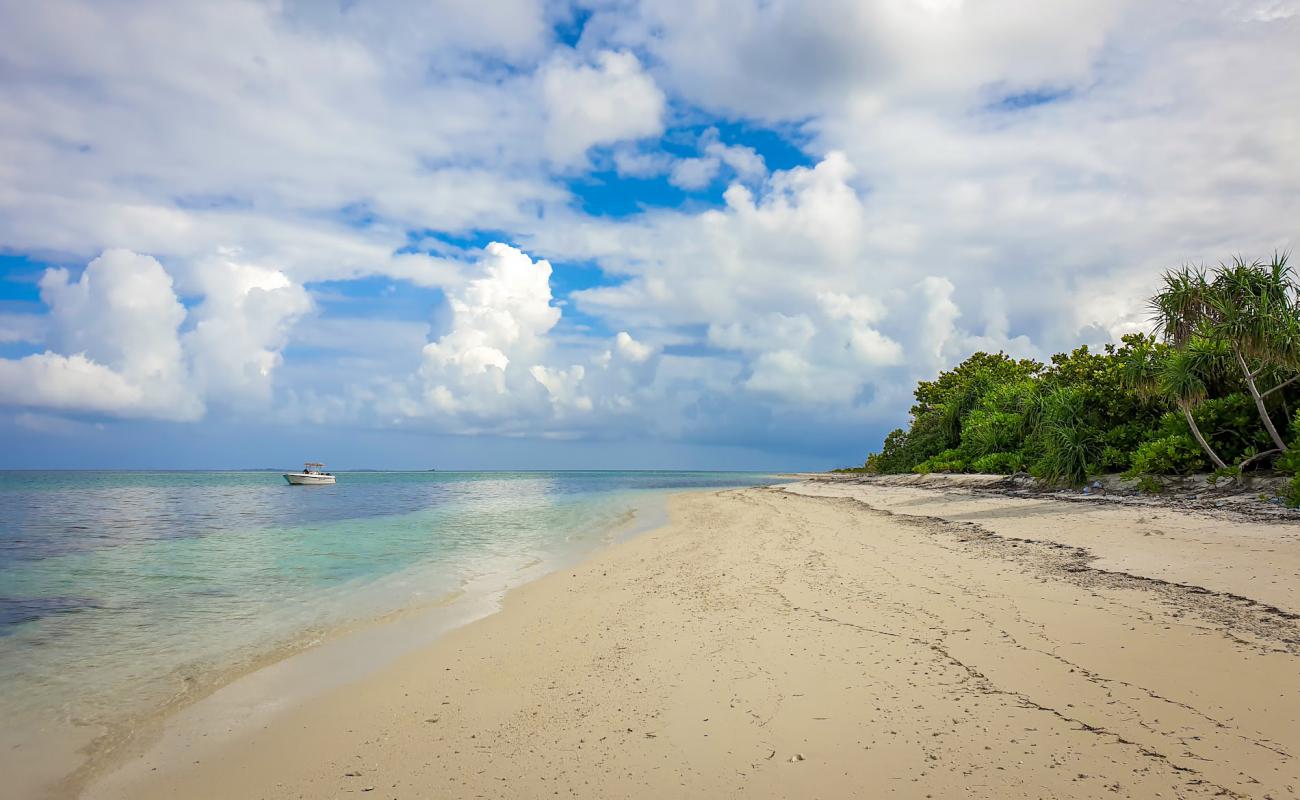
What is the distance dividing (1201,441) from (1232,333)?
10.3 ft

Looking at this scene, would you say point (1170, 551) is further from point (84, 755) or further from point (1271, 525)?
point (84, 755)

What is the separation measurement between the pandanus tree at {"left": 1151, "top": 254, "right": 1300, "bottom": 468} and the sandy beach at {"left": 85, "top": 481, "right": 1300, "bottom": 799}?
31.0 feet

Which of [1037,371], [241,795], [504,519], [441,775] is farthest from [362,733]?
[1037,371]

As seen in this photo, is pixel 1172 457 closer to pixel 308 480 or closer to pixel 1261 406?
pixel 1261 406

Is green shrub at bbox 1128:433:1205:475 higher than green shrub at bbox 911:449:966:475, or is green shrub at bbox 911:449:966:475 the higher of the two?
green shrub at bbox 1128:433:1205:475

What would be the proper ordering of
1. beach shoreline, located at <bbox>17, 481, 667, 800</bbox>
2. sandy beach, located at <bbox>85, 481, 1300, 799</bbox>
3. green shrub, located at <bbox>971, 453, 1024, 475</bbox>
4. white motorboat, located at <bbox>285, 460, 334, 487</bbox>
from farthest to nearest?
1. white motorboat, located at <bbox>285, 460, 334, 487</bbox>
2. green shrub, located at <bbox>971, 453, 1024, 475</bbox>
3. beach shoreline, located at <bbox>17, 481, 667, 800</bbox>
4. sandy beach, located at <bbox>85, 481, 1300, 799</bbox>

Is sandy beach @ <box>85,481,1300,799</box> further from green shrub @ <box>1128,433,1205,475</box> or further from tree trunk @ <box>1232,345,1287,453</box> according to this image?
green shrub @ <box>1128,433,1205,475</box>

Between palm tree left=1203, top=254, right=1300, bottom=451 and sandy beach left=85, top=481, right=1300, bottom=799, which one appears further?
palm tree left=1203, top=254, right=1300, bottom=451

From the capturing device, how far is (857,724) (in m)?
4.53

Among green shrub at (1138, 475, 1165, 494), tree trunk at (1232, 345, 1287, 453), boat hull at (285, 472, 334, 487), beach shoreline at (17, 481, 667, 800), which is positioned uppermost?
tree trunk at (1232, 345, 1287, 453)

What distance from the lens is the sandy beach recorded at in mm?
3873

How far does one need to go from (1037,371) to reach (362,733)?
47.2 metres

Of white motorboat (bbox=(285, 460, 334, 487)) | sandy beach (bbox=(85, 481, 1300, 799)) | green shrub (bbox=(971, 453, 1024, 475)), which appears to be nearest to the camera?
sandy beach (bbox=(85, 481, 1300, 799))

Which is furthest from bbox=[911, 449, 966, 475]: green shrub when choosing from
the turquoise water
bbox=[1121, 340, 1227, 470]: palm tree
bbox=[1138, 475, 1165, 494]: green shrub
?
the turquoise water
